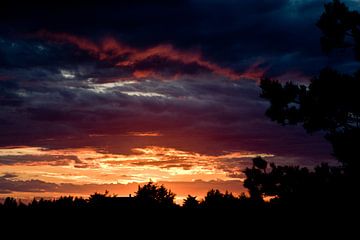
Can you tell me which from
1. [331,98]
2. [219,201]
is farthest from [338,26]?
[219,201]

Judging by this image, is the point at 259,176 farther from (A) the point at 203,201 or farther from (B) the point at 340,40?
(A) the point at 203,201

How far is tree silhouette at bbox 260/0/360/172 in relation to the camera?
67.2 ft

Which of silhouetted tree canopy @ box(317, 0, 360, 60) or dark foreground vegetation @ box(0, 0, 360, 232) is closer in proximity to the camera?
dark foreground vegetation @ box(0, 0, 360, 232)

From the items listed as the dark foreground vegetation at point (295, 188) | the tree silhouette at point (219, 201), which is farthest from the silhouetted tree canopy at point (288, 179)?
the tree silhouette at point (219, 201)

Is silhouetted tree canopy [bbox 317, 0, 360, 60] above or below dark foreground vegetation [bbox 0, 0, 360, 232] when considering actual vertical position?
above

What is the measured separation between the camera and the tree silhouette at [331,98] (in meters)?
20.5

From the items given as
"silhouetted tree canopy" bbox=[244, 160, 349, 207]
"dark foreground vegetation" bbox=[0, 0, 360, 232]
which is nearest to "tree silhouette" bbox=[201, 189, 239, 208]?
"dark foreground vegetation" bbox=[0, 0, 360, 232]

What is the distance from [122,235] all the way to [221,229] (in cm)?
214

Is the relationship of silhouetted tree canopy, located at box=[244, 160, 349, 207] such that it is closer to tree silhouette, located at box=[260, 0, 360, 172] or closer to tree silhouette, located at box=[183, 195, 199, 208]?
tree silhouette, located at box=[260, 0, 360, 172]

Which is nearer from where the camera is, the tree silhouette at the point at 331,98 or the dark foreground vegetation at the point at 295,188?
the dark foreground vegetation at the point at 295,188

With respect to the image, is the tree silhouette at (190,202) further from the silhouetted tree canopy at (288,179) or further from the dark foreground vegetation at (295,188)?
the silhouetted tree canopy at (288,179)

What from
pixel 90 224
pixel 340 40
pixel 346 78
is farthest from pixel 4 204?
pixel 340 40

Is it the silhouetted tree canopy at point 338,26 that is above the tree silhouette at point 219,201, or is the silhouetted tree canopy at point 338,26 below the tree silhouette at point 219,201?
above

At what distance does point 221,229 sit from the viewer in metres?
9.22
